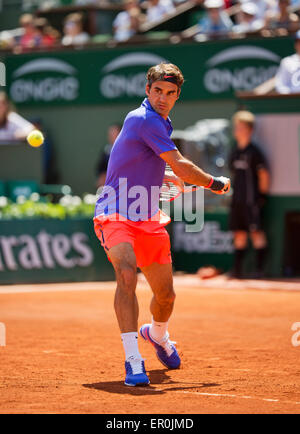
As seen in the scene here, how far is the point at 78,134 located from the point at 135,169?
10798 millimetres

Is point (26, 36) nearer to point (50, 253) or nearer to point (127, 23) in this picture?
point (127, 23)

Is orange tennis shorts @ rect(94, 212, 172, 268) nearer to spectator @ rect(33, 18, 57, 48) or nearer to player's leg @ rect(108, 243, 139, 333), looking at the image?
player's leg @ rect(108, 243, 139, 333)

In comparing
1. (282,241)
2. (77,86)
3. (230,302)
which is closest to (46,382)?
(230,302)

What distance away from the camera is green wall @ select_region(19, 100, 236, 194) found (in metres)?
16.5

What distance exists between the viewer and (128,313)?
5891mm

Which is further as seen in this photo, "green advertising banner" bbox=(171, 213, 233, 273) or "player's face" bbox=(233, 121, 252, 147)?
"green advertising banner" bbox=(171, 213, 233, 273)

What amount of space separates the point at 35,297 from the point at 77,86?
6.46 m

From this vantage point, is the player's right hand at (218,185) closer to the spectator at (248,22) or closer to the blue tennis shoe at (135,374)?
the blue tennis shoe at (135,374)

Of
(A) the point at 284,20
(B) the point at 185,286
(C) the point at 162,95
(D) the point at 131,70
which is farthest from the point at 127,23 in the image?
(C) the point at 162,95

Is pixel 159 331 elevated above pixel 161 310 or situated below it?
below

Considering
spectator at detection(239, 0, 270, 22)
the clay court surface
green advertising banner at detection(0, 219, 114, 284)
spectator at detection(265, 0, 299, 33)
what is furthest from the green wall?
the clay court surface

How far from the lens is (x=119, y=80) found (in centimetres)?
1606

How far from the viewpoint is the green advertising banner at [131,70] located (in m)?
14.6

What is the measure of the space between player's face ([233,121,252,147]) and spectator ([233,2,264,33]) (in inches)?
113
